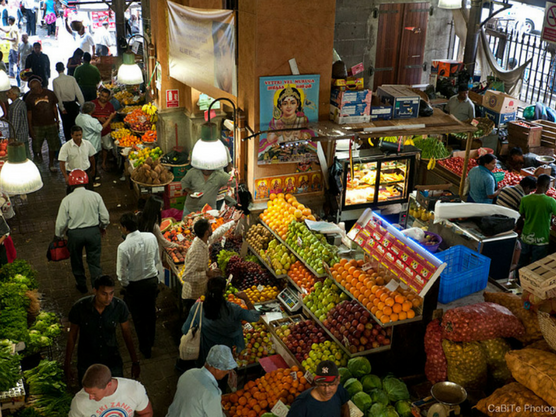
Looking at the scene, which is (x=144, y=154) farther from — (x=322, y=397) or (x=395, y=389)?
(x=322, y=397)

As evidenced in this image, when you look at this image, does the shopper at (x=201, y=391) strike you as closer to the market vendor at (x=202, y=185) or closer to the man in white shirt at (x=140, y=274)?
the man in white shirt at (x=140, y=274)

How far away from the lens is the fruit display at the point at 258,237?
7.82 m

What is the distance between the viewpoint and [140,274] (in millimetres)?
6543

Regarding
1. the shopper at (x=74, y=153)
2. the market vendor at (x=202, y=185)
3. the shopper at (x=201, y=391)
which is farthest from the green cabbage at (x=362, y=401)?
the shopper at (x=74, y=153)

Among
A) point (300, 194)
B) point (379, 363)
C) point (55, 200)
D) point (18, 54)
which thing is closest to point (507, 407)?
point (379, 363)

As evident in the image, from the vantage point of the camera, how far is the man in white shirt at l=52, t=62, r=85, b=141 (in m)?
12.6

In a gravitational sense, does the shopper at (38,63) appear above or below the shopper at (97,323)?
above

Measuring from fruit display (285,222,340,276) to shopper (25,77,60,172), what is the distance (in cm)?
679

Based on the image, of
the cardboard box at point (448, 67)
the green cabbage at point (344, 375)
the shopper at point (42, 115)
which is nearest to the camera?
the green cabbage at point (344, 375)

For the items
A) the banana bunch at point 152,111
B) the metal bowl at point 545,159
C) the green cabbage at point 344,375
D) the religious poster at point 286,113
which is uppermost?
the religious poster at point 286,113

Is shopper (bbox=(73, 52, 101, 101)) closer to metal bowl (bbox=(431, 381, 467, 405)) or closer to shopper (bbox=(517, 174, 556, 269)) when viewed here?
shopper (bbox=(517, 174, 556, 269))

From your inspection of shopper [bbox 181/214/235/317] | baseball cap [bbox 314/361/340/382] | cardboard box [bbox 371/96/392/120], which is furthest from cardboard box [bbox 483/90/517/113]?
baseball cap [bbox 314/361/340/382]

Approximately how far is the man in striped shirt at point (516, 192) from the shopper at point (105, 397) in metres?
5.88

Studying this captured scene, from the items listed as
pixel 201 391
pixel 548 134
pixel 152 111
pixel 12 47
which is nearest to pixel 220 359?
pixel 201 391
